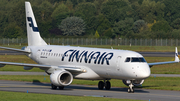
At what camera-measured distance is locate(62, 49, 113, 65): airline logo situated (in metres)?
34.8

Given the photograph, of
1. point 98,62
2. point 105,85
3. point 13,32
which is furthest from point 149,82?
point 13,32

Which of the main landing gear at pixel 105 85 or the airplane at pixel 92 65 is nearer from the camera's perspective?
the airplane at pixel 92 65

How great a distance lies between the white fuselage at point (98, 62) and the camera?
106 ft

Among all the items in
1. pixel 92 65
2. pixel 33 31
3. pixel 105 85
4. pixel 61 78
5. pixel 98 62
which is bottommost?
pixel 105 85

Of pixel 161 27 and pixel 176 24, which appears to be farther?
pixel 176 24

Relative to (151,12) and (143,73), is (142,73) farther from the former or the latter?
(151,12)

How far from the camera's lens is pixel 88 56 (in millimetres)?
36625

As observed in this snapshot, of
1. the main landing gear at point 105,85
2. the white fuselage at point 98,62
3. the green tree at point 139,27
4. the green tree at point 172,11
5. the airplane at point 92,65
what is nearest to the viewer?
the white fuselage at point 98,62

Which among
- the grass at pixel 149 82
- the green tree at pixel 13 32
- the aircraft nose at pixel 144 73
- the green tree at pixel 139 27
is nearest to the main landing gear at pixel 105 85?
the grass at pixel 149 82

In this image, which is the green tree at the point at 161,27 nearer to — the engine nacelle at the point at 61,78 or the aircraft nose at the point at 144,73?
the engine nacelle at the point at 61,78

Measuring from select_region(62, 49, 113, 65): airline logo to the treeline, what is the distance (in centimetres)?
10118

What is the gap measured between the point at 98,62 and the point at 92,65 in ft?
2.84

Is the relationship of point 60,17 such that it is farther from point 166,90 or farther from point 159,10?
point 166,90

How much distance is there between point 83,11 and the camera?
6983 inches
